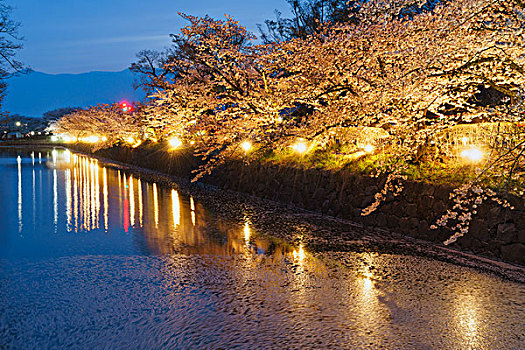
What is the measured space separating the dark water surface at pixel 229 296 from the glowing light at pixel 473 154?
353 centimetres

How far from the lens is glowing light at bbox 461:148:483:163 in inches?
375

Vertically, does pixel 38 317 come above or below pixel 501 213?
below

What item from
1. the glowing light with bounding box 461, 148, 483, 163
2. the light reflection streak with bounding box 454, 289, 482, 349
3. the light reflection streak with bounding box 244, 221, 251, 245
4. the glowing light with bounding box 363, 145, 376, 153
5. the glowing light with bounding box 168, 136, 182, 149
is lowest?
the light reflection streak with bounding box 454, 289, 482, 349

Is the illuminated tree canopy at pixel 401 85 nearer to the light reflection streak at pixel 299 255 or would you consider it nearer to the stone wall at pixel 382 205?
the stone wall at pixel 382 205

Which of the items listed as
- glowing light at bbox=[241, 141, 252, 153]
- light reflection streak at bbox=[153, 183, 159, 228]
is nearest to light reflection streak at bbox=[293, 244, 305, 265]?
light reflection streak at bbox=[153, 183, 159, 228]

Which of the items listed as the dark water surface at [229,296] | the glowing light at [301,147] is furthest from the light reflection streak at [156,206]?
the glowing light at [301,147]

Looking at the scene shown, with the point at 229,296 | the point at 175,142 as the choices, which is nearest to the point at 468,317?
the point at 229,296

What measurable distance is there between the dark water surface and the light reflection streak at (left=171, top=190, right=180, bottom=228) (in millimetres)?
1335

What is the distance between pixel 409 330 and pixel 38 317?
4.03m

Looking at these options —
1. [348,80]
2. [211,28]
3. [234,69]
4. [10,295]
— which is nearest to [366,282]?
[10,295]

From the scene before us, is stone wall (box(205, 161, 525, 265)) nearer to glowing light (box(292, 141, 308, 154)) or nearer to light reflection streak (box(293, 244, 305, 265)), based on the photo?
glowing light (box(292, 141, 308, 154))

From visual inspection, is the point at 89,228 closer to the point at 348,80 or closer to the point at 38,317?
the point at 38,317

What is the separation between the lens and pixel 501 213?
760cm

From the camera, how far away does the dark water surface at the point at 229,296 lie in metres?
4.28
